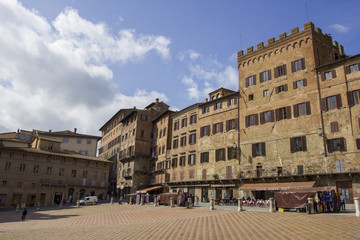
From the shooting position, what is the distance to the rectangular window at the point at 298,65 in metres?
33.6

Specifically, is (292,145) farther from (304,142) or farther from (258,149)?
(258,149)

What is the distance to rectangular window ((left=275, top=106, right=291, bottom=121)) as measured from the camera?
1319 inches

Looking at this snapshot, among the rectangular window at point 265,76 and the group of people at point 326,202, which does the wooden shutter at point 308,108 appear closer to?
the rectangular window at point 265,76

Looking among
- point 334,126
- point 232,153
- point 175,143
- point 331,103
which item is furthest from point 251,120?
point 175,143

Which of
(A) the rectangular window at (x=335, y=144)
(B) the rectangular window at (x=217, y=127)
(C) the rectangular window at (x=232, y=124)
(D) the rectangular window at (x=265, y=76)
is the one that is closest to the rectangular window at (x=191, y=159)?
(B) the rectangular window at (x=217, y=127)

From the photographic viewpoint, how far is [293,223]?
16578mm

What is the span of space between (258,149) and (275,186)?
567 centimetres

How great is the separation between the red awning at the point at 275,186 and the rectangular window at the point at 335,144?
12.5 feet

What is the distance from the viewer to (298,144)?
105ft

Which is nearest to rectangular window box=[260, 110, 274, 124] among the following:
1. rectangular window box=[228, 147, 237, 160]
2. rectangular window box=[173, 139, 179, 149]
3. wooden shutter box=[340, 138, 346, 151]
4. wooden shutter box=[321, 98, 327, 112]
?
rectangular window box=[228, 147, 237, 160]

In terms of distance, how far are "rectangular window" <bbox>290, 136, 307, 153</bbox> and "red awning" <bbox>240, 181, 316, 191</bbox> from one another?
3611mm

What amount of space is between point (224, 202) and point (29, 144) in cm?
5002

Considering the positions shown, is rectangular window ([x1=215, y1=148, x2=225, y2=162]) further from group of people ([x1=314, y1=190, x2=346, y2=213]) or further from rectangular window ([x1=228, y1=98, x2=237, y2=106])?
group of people ([x1=314, y1=190, x2=346, y2=213])

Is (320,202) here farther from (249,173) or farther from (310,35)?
(310,35)
